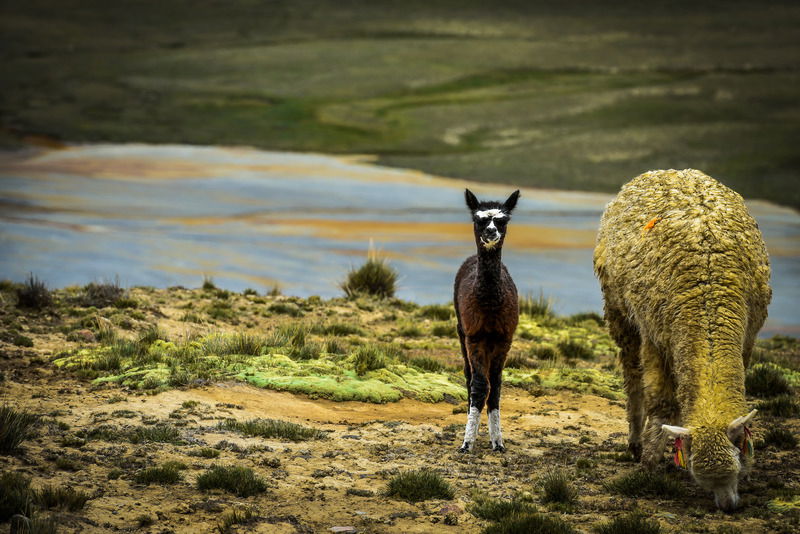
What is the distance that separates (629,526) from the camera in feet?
25.6

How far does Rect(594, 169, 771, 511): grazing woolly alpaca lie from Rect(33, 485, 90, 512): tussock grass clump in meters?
4.85

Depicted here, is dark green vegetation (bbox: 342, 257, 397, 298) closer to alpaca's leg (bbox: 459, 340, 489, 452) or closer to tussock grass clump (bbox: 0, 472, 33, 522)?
alpaca's leg (bbox: 459, 340, 489, 452)

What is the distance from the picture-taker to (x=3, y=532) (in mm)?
6875

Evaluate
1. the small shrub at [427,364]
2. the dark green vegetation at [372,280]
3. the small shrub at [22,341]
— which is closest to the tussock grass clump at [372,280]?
the dark green vegetation at [372,280]

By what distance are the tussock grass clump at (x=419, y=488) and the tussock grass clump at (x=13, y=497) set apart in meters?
3.20

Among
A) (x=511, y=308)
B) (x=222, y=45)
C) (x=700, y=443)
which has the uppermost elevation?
(x=222, y=45)

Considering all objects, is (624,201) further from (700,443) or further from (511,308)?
(700,443)

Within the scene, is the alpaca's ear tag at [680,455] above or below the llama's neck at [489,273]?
below

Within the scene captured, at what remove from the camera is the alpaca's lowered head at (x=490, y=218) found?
10016 millimetres

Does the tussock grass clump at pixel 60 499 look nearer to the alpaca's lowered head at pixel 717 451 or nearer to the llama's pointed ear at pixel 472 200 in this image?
the alpaca's lowered head at pixel 717 451

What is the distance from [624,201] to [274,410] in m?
5.26

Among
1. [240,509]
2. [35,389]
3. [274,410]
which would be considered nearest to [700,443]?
[240,509]

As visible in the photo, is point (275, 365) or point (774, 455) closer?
point (774, 455)

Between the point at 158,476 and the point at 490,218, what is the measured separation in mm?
4325
